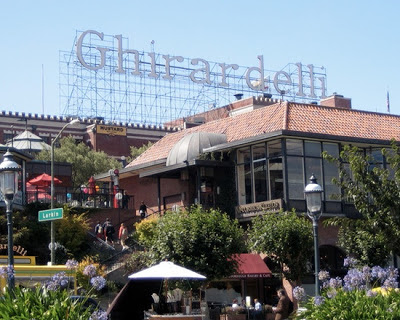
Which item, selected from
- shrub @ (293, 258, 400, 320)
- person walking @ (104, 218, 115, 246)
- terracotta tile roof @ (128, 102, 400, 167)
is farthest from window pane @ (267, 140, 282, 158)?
shrub @ (293, 258, 400, 320)

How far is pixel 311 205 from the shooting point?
2278 centimetres

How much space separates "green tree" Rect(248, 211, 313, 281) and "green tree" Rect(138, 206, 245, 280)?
178cm

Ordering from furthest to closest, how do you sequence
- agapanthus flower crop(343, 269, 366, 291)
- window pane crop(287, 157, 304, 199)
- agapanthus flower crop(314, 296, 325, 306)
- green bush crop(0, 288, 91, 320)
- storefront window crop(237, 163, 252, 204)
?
storefront window crop(237, 163, 252, 204), window pane crop(287, 157, 304, 199), agapanthus flower crop(343, 269, 366, 291), agapanthus flower crop(314, 296, 325, 306), green bush crop(0, 288, 91, 320)

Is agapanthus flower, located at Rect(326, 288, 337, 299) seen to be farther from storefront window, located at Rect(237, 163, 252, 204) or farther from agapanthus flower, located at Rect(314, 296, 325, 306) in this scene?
storefront window, located at Rect(237, 163, 252, 204)

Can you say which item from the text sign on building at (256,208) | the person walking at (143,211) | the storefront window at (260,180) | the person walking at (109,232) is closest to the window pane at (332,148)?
the storefront window at (260,180)

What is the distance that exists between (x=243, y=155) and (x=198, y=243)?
950 centimetres

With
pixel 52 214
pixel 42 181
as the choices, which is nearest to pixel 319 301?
pixel 52 214

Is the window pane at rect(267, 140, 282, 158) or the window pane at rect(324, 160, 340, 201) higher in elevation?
the window pane at rect(267, 140, 282, 158)

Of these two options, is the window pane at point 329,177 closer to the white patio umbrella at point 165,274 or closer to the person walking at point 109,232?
the person walking at point 109,232

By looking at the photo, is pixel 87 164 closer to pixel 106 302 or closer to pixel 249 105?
pixel 249 105

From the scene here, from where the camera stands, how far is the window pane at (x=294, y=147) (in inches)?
1567

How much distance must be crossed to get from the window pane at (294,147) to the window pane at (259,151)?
1287 millimetres

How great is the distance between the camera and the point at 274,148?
132ft

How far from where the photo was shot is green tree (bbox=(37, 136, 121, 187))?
69500mm
